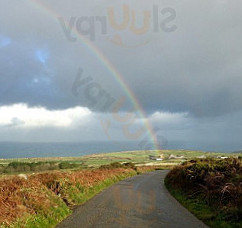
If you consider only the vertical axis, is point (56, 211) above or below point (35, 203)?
below

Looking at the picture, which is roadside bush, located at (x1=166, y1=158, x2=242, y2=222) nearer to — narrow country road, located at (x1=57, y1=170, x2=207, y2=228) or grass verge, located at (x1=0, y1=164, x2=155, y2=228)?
narrow country road, located at (x1=57, y1=170, x2=207, y2=228)

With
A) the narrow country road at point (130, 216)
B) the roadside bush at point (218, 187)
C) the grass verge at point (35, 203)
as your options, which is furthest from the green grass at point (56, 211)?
the roadside bush at point (218, 187)

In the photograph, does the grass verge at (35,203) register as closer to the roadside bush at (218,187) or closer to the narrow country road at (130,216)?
the narrow country road at (130,216)

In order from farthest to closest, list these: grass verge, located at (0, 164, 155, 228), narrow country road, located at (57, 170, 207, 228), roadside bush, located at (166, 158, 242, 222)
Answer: roadside bush, located at (166, 158, 242, 222), narrow country road, located at (57, 170, 207, 228), grass verge, located at (0, 164, 155, 228)

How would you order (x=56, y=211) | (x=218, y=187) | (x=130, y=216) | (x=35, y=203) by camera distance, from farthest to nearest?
(x=218, y=187)
(x=56, y=211)
(x=130, y=216)
(x=35, y=203)

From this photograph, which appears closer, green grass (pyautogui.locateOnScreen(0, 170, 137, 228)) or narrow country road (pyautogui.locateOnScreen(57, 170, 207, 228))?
green grass (pyautogui.locateOnScreen(0, 170, 137, 228))

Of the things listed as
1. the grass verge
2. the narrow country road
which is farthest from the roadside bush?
the grass verge

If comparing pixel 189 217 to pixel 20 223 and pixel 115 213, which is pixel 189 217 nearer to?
pixel 115 213

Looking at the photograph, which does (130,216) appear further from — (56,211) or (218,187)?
(218,187)

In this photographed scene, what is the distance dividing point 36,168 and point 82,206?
115378 mm

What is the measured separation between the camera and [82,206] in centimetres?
1631

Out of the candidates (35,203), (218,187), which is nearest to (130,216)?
(35,203)

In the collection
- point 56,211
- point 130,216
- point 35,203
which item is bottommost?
point 130,216

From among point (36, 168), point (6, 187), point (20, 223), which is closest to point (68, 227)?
point (20, 223)
